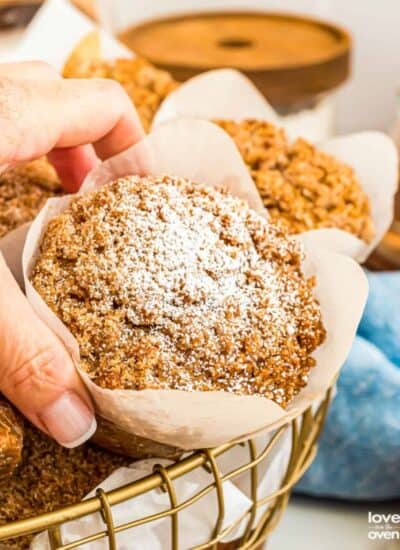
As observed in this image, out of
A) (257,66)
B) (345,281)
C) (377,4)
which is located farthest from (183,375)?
(377,4)

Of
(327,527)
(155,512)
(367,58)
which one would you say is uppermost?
(155,512)

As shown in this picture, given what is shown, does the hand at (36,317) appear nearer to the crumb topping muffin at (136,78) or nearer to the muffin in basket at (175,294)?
the muffin in basket at (175,294)

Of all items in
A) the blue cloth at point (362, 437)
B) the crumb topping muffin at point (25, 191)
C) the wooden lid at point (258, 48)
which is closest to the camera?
the crumb topping muffin at point (25, 191)

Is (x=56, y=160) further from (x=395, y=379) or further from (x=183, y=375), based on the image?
(x=395, y=379)

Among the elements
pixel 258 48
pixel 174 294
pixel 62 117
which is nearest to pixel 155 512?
pixel 174 294

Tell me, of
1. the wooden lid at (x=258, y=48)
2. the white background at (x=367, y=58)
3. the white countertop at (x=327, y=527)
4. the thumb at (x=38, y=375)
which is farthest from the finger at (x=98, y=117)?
the white background at (x=367, y=58)

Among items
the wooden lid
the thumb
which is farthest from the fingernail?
the wooden lid

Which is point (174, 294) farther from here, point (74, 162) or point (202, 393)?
point (74, 162)

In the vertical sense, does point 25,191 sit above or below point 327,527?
above
